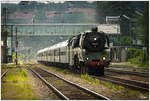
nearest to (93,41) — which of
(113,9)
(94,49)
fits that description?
(94,49)

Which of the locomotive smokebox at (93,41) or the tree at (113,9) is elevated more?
the tree at (113,9)

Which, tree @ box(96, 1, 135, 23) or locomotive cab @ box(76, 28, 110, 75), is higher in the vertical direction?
tree @ box(96, 1, 135, 23)

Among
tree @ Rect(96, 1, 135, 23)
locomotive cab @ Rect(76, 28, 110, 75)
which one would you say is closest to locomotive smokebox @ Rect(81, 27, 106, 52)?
locomotive cab @ Rect(76, 28, 110, 75)

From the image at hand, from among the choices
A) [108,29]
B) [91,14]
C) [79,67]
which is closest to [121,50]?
[108,29]

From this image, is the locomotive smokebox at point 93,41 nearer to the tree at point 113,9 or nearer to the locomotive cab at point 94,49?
the locomotive cab at point 94,49

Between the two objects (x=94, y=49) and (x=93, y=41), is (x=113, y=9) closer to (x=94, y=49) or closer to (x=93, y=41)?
(x=93, y=41)

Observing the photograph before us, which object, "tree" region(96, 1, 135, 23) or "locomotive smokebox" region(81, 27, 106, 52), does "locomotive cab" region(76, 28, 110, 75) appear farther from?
"tree" region(96, 1, 135, 23)

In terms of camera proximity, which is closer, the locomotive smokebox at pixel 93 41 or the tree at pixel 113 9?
the tree at pixel 113 9

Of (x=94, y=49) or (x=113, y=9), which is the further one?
(x=113, y=9)

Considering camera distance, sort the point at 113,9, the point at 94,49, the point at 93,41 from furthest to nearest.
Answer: the point at 113,9
the point at 93,41
the point at 94,49

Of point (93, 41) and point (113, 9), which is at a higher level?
point (113, 9)

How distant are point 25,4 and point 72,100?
7.83 metres

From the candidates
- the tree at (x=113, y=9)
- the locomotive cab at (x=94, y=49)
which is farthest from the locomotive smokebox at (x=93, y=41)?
the tree at (x=113, y=9)

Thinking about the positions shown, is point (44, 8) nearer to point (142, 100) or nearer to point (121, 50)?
point (142, 100)
